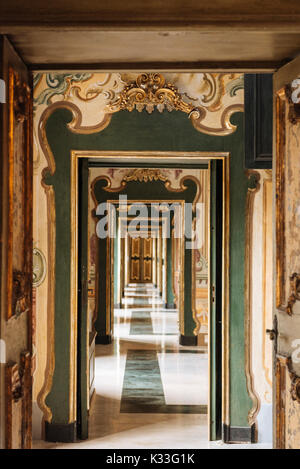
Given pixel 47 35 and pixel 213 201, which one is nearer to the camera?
pixel 47 35

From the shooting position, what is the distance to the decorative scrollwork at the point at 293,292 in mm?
2225

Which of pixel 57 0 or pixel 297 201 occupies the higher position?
pixel 57 0

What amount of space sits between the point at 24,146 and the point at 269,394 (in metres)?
3.31

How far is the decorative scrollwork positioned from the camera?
222 centimetres

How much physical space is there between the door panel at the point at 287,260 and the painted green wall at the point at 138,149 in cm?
218

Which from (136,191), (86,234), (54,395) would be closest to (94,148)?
(86,234)

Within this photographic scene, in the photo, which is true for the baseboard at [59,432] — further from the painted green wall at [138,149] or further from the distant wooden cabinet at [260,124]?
the distant wooden cabinet at [260,124]

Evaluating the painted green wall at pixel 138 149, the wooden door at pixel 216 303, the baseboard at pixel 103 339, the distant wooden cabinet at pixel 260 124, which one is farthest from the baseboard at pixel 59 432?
the baseboard at pixel 103 339

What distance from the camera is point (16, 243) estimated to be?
2.20m

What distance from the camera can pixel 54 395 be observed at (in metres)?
4.62

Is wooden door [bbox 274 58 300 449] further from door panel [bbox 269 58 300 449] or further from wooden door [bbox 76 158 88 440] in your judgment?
wooden door [bbox 76 158 88 440]

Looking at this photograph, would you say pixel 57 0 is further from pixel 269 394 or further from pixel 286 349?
pixel 269 394

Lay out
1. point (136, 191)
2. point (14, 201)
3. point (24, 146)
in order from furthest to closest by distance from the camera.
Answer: point (136, 191) < point (24, 146) < point (14, 201)

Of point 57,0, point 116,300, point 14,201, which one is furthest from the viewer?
point 116,300
